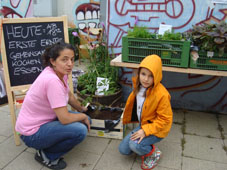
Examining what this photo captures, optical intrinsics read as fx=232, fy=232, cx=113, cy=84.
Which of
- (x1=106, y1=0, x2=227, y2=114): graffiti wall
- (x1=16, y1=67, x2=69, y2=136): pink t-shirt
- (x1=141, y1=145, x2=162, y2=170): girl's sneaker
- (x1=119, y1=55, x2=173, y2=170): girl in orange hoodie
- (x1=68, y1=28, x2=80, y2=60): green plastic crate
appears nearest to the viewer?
(x1=16, y1=67, x2=69, y2=136): pink t-shirt

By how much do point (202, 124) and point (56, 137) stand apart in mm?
2241

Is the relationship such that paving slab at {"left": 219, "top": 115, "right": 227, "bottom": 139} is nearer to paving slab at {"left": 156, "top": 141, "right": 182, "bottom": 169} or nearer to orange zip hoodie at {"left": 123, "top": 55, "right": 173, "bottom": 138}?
paving slab at {"left": 156, "top": 141, "right": 182, "bottom": 169}

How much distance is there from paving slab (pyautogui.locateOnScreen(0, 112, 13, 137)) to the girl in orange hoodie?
5.49ft

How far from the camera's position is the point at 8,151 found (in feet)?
9.32

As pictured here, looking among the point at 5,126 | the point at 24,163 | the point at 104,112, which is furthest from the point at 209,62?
the point at 5,126

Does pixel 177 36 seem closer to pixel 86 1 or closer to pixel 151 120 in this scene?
pixel 151 120

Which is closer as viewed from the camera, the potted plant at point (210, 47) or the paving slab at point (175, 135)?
the potted plant at point (210, 47)

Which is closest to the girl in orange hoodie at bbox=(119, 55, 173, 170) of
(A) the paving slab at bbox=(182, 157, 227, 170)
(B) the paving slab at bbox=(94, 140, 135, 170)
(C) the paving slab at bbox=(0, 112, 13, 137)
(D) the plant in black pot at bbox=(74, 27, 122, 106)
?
(B) the paving slab at bbox=(94, 140, 135, 170)

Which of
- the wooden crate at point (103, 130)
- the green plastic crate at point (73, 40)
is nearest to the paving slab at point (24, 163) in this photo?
the wooden crate at point (103, 130)

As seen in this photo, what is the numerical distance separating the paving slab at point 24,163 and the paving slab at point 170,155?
1404mm

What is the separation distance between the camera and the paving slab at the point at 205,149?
2.75 m

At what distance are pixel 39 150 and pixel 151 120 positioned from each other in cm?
130

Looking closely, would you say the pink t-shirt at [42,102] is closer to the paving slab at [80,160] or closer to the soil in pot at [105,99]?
the paving slab at [80,160]

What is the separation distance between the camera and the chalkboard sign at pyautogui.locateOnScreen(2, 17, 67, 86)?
9.05 ft
